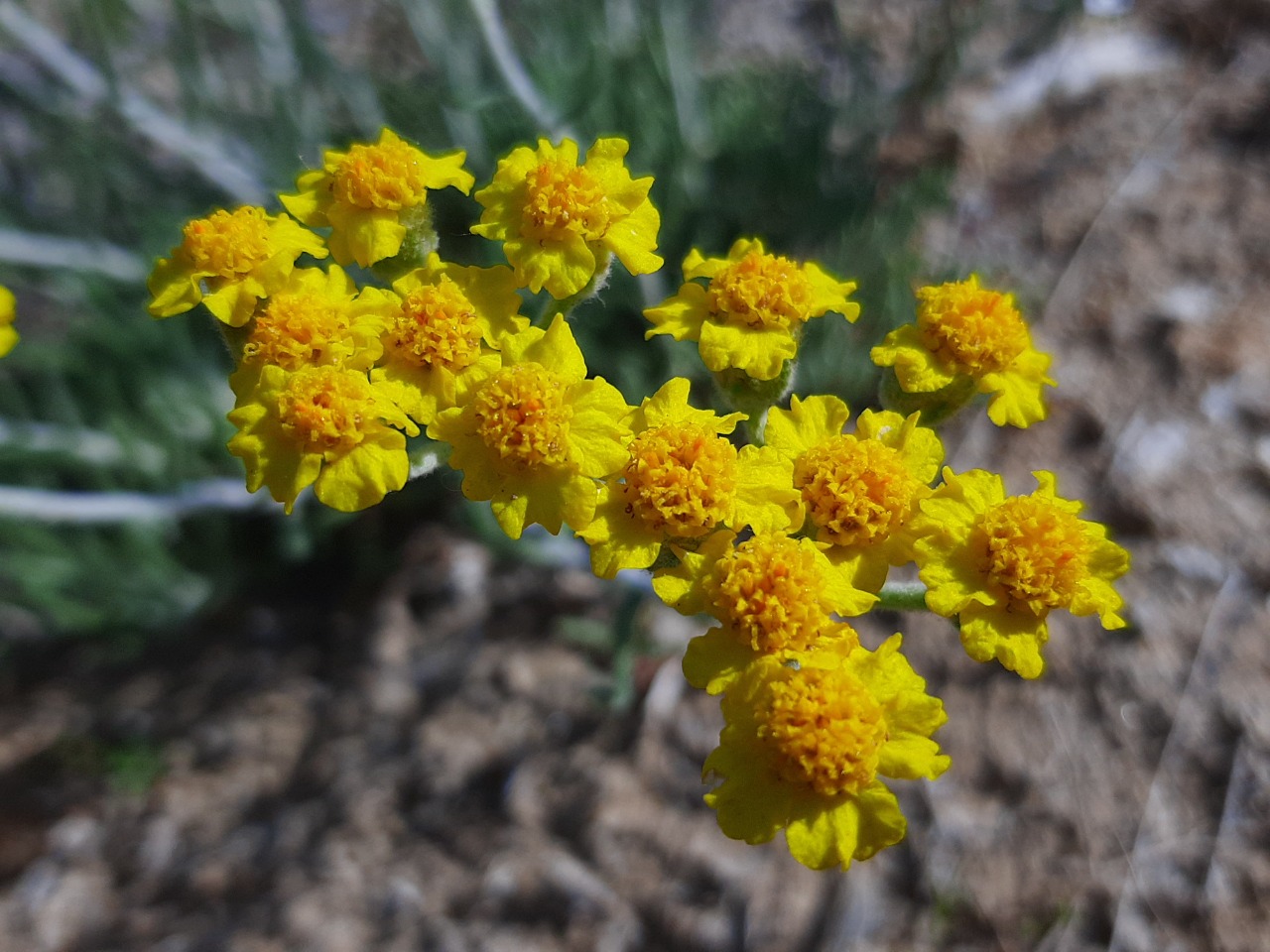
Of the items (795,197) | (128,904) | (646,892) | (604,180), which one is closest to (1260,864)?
(646,892)

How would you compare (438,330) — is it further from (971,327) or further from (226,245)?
(971,327)

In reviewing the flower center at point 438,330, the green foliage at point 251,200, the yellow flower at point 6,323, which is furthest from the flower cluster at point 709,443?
the green foliage at point 251,200

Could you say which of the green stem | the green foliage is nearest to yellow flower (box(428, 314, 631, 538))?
the green stem

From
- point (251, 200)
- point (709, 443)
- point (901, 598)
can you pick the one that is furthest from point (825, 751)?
point (251, 200)

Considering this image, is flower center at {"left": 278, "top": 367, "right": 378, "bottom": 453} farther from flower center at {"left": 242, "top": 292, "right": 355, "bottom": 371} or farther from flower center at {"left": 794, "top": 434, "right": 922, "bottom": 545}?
flower center at {"left": 794, "top": 434, "right": 922, "bottom": 545}

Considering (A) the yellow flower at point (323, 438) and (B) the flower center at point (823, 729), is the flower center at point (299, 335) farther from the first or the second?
(B) the flower center at point (823, 729)
